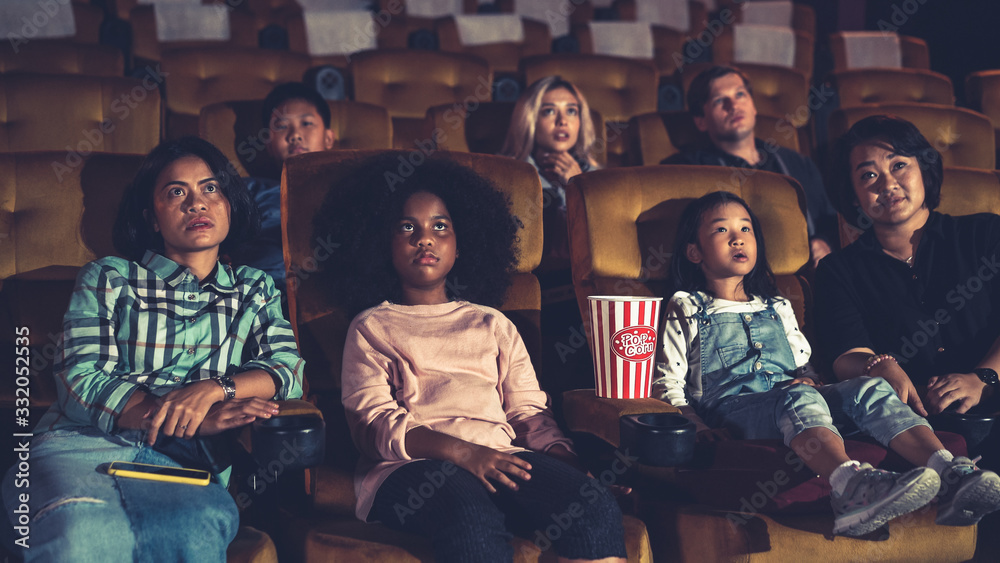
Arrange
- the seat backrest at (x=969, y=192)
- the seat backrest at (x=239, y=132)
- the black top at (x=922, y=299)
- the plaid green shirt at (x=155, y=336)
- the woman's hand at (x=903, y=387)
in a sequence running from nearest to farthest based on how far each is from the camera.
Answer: the plaid green shirt at (x=155, y=336) → the woman's hand at (x=903, y=387) → the black top at (x=922, y=299) → the seat backrest at (x=969, y=192) → the seat backrest at (x=239, y=132)

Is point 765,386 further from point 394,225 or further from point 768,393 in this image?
point 394,225

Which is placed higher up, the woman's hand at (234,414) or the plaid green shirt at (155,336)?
the plaid green shirt at (155,336)

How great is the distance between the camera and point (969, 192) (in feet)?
6.98

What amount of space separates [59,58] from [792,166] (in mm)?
2959

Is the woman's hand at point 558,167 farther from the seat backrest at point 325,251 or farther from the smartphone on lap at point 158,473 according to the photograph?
the smartphone on lap at point 158,473

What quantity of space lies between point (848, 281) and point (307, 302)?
1.21m

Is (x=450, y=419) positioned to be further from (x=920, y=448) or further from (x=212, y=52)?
(x=212, y=52)

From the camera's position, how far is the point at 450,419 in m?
1.45

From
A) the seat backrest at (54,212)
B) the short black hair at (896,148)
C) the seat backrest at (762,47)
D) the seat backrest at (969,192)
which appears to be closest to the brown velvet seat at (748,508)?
the short black hair at (896,148)

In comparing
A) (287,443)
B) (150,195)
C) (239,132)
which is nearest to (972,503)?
(287,443)

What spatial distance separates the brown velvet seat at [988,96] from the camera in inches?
136

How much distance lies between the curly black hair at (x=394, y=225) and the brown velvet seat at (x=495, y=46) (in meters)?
2.60

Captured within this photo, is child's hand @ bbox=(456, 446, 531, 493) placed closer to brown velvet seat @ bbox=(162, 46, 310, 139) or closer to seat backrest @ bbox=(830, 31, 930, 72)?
brown velvet seat @ bbox=(162, 46, 310, 139)

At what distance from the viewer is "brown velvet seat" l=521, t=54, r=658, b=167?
11.6 ft
